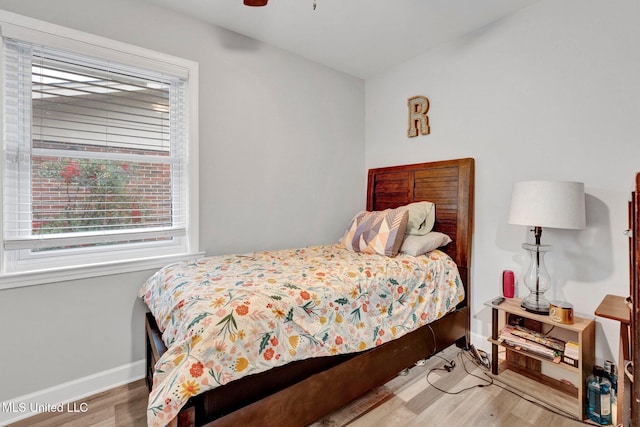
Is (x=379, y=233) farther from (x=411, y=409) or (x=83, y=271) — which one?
(x=83, y=271)

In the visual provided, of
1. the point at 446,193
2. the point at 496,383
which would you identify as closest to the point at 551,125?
the point at 446,193

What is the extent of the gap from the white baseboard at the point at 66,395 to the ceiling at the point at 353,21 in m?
2.49

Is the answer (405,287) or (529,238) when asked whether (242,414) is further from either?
(529,238)

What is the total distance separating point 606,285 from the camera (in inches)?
73.2

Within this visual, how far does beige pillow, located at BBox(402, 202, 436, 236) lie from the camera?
8.20ft

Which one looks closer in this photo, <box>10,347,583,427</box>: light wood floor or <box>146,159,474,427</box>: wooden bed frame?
<box>146,159,474,427</box>: wooden bed frame

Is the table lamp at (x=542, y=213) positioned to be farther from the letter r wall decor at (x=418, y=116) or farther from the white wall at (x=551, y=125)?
the letter r wall decor at (x=418, y=116)

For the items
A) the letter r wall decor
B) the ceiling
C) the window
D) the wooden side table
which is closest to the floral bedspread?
the window

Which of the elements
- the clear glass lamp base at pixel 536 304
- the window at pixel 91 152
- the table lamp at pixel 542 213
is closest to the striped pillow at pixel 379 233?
the table lamp at pixel 542 213

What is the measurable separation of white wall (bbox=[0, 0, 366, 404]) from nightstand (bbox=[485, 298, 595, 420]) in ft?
5.55

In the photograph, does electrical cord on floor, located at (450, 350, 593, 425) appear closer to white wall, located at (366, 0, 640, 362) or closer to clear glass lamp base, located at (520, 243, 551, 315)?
white wall, located at (366, 0, 640, 362)

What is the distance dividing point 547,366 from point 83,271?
311 centimetres

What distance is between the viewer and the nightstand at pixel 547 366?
5.58 feet

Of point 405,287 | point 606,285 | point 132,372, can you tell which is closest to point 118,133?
Result: point 132,372
